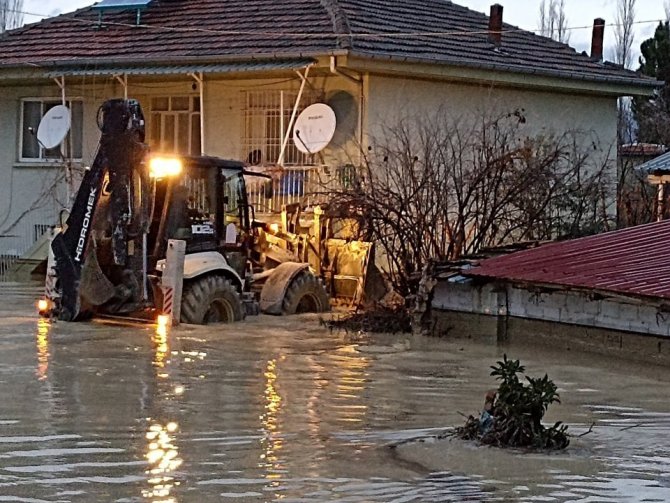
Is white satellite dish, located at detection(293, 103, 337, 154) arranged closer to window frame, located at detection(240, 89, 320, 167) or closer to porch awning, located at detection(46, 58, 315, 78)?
porch awning, located at detection(46, 58, 315, 78)

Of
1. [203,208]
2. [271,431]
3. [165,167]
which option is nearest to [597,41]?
[203,208]

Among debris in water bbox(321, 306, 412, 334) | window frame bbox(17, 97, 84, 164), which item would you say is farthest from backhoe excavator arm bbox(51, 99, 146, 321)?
window frame bbox(17, 97, 84, 164)

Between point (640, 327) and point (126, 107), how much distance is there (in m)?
7.60

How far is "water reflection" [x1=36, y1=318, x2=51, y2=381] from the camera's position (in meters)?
14.1

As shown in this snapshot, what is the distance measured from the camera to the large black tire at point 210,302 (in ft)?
60.1

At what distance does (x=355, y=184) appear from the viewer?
2200 centimetres

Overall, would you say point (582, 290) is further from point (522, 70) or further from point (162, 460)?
point (522, 70)

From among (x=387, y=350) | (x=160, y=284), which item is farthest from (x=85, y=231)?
(x=387, y=350)

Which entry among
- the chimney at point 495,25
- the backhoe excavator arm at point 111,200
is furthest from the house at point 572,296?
the chimney at point 495,25

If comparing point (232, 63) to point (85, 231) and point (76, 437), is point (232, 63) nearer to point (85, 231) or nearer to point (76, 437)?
point (85, 231)

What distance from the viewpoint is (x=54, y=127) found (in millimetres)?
26953

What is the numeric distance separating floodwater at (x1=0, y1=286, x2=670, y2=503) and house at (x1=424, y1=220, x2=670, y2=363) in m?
0.38

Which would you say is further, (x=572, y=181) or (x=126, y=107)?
(x=572, y=181)

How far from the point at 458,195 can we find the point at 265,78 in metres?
6.07
